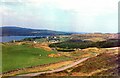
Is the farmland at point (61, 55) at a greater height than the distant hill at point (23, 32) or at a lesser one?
lesser

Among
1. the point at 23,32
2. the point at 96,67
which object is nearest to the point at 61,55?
the point at 96,67

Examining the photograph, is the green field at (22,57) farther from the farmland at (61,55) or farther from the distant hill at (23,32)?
the distant hill at (23,32)

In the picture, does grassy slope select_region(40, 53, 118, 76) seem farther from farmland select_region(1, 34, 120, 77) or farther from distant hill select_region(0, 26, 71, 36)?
distant hill select_region(0, 26, 71, 36)

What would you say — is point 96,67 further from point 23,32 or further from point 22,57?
point 23,32

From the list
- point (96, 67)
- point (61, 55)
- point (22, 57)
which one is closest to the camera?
point (96, 67)

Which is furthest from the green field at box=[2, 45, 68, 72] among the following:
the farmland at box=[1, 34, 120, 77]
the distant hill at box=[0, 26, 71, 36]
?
the distant hill at box=[0, 26, 71, 36]

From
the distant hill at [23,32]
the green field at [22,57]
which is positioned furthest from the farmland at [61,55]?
the distant hill at [23,32]

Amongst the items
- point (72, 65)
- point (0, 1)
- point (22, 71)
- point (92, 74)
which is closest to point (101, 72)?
point (92, 74)

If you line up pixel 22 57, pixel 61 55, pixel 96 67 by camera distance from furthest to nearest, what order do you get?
pixel 61 55 → pixel 22 57 → pixel 96 67
